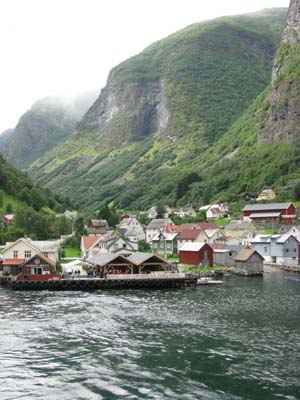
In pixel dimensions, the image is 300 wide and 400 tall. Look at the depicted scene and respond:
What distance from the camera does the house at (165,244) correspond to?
151500 millimetres

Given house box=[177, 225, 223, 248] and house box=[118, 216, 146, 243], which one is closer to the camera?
house box=[177, 225, 223, 248]

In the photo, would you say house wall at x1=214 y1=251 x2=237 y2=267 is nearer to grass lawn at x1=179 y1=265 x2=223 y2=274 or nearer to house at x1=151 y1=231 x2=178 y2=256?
grass lawn at x1=179 y1=265 x2=223 y2=274

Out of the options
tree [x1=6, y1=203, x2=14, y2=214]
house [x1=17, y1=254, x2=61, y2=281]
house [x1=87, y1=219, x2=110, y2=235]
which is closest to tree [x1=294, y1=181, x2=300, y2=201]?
house [x1=87, y1=219, x2=110, y2=235]

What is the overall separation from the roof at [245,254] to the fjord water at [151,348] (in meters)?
32.9

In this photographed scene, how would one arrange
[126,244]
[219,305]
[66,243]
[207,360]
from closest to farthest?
[207,360]
[219,305]
[126,244]
[66,243]

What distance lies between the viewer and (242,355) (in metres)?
45.7

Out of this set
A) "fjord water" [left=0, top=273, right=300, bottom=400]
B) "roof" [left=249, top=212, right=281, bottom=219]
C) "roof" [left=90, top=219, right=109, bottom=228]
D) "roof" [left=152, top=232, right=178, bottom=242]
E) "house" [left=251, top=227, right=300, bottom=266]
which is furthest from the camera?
"roof" [left=90, top=219, right=109, bottom=228]

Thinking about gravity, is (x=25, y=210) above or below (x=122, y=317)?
above

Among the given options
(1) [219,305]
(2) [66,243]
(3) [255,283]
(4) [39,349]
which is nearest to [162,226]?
(2) [66,243]

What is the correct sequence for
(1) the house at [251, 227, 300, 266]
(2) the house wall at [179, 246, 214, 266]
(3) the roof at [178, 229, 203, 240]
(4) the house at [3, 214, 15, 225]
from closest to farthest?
(2) the house wall at [179, 246, 214, 266] < (1) the house at [251, 227, 300, 266] < (4) the house at [3, 214, 15, 225] < (3) the roof at [178, 229, 203, 240]

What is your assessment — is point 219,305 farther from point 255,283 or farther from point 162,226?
point 162,226

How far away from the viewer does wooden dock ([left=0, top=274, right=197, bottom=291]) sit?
308 feet

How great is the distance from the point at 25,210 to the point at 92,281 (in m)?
53.2

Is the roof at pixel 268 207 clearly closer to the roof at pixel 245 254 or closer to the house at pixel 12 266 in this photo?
the roof at pixel 245 254
